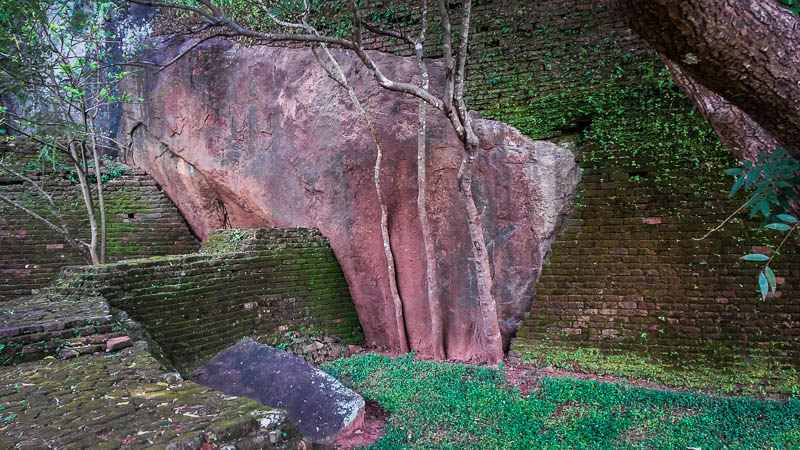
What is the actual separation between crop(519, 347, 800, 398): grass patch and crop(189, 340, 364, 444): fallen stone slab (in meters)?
2.32

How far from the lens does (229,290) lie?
612 cm

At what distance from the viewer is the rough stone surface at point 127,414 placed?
7.27 feet

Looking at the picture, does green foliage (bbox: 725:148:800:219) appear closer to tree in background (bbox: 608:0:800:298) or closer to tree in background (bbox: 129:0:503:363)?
tree in background (bbox: 608:0:800:298)

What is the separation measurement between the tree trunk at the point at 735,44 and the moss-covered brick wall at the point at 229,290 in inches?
195

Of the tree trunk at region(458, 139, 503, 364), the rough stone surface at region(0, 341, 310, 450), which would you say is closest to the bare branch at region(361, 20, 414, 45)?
the tree trunk at region(458, 139, 503, 364)

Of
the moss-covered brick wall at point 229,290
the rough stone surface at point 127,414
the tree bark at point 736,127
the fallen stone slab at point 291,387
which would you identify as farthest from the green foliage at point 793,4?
the moss-covered brick wall at point 229,290

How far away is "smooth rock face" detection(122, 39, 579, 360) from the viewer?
5.95m

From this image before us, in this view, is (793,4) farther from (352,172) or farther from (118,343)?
(352,172)

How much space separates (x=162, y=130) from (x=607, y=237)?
27.7 feet

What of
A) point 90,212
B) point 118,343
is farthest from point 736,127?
point 90,212

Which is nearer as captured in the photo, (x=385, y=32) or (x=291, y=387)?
(x=291, y=387)

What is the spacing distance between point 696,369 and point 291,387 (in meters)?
3.84

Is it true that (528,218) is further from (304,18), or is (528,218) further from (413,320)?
(304,18)

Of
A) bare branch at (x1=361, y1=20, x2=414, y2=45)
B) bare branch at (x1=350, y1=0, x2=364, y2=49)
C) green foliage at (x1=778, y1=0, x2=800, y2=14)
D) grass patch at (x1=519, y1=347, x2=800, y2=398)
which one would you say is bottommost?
grass patch at (x1=519, y1=347, x2=800, y2=398)
